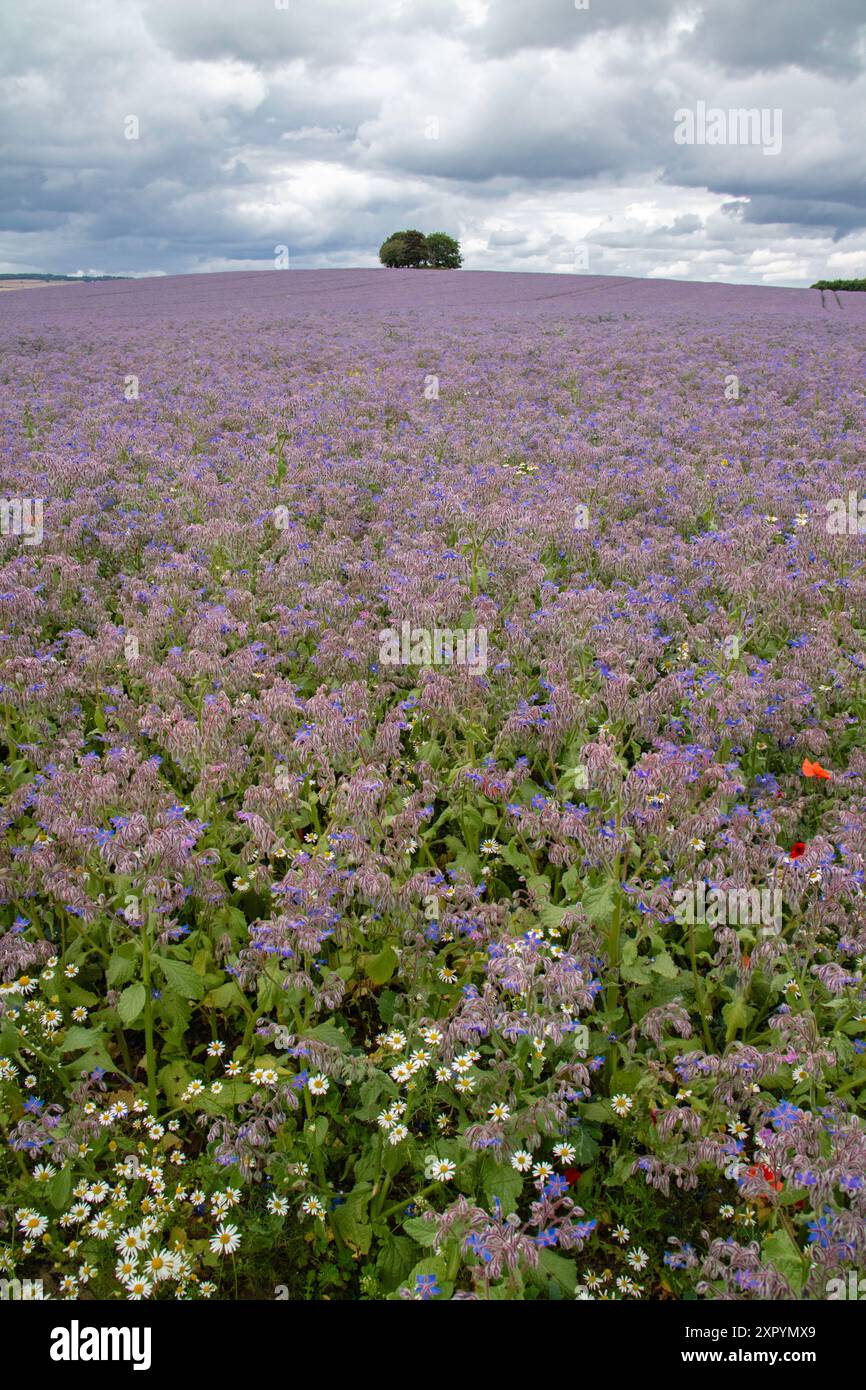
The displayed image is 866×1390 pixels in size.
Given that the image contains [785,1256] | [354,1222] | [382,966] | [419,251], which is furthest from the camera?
[419,251]

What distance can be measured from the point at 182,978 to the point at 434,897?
114 centimetres

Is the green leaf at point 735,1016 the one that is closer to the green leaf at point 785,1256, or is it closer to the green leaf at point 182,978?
the green leaf at point 785,1256

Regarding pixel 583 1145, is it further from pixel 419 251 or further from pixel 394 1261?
pixel 419 251

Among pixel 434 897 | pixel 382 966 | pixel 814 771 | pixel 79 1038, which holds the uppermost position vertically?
pixel 814 771

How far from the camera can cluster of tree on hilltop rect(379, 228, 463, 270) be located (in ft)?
233

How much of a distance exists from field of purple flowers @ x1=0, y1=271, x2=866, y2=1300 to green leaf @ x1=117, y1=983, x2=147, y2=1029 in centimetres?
1

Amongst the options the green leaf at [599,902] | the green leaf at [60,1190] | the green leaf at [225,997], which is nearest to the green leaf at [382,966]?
the green leaf at [225,997]

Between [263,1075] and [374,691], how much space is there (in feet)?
9.65

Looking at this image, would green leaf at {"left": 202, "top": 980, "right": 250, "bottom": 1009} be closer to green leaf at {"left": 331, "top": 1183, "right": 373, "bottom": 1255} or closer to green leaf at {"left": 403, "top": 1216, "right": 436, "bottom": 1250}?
green leaf at {"left": 331, "top": 1183, "right": 373, "bottom": 1255}

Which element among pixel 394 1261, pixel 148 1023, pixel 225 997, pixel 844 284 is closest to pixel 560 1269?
pixel 394 1261

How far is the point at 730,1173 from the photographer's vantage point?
9.90ft

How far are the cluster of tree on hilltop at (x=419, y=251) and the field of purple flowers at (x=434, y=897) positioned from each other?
7129 centimetres

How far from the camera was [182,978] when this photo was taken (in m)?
3.57

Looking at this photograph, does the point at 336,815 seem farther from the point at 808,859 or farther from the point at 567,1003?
the point at 808,859
